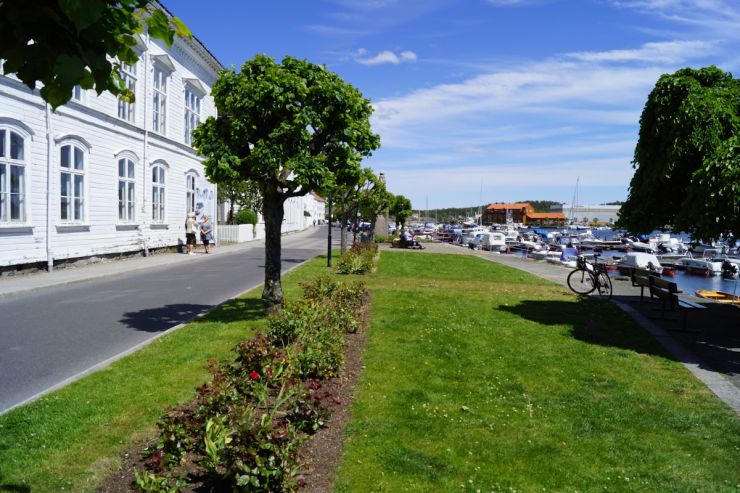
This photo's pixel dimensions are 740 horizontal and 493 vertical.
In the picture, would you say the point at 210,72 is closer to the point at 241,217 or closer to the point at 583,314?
the point at 241,217

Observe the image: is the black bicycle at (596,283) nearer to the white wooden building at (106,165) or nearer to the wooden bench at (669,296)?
the wooden bench at (669,296)

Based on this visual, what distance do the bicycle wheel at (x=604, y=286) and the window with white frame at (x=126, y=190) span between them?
17.9 metres

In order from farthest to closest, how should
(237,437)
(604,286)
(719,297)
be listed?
1. (719,297)
2. (604,286)
3. (237,437)

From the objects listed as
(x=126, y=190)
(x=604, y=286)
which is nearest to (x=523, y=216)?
(x=126, y=190)

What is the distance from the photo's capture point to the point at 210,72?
33094 mm

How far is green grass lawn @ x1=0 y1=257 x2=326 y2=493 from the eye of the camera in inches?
170

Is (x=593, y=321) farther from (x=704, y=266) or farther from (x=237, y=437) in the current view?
(x=704, y=266)

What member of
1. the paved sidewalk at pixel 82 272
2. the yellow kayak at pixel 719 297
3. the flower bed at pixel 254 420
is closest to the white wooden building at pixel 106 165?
the paved sidewalk at pixel 82 272

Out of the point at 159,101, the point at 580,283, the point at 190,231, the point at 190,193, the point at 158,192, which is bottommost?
the point at 580,283

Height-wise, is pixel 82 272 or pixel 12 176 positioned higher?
pixel 12 176

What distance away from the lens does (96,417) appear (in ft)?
17.9

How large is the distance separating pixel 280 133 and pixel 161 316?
14.5 ft

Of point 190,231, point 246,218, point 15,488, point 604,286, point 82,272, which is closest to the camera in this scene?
point 15,488

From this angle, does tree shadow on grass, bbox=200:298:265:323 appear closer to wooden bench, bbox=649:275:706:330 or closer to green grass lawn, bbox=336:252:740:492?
green grass lawn, bbox=336:252:740:492
